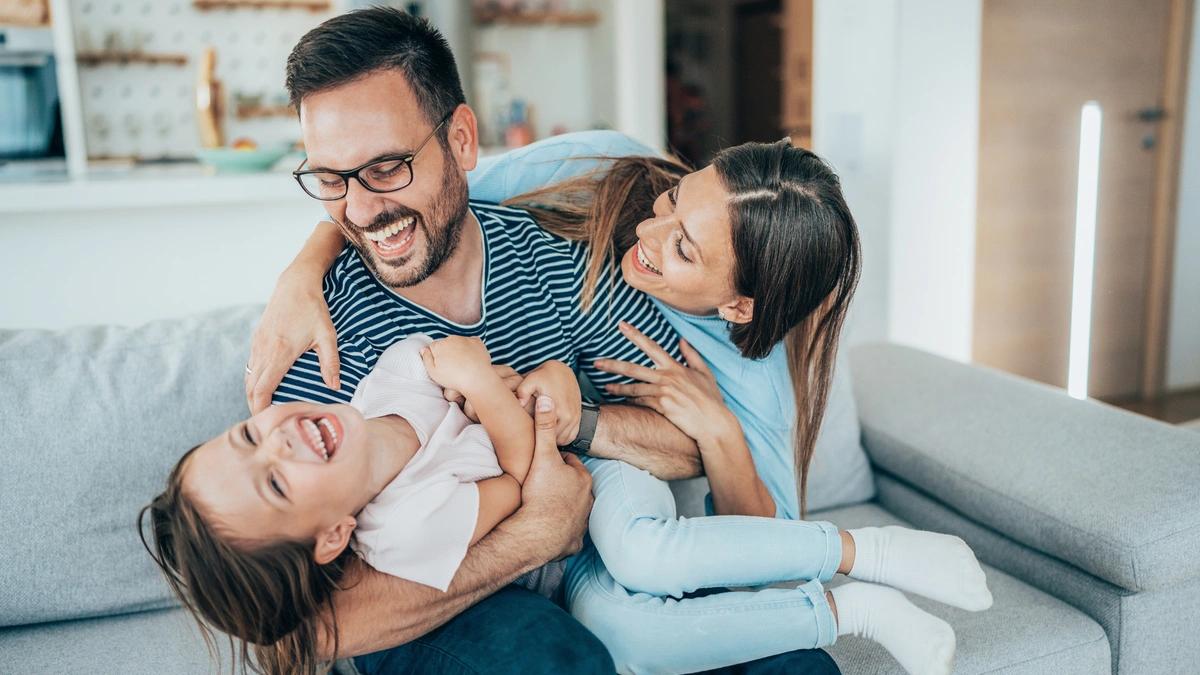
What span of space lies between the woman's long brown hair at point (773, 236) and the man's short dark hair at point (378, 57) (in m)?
0.33

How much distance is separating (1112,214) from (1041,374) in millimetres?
734

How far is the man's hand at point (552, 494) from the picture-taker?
1372 mm

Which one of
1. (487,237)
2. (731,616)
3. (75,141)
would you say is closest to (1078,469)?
(731,616)

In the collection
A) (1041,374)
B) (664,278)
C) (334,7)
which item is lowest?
(1041,374)

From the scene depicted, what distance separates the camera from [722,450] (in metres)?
1.59

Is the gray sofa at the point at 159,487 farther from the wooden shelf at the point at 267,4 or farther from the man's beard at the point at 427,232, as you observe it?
the wooden shelf at the point at 267,4

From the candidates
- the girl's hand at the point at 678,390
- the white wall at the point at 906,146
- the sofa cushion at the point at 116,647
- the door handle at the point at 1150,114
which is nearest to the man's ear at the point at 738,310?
the girl's hand at the point at 678,390

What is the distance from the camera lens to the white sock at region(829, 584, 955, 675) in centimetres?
129

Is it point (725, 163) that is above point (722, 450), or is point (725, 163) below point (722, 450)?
above

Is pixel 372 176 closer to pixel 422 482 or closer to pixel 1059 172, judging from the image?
pixel 422 482

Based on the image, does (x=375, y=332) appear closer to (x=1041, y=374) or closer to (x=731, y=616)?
(x=731, y=616)

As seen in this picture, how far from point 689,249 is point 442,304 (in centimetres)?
42

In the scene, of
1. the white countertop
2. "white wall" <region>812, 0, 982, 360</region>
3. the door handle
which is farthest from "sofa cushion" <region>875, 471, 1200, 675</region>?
the door handle

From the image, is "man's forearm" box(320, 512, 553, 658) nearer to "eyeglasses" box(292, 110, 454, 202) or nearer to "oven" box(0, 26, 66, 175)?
"eyeglasses" box(292, 110, 454, 202)
